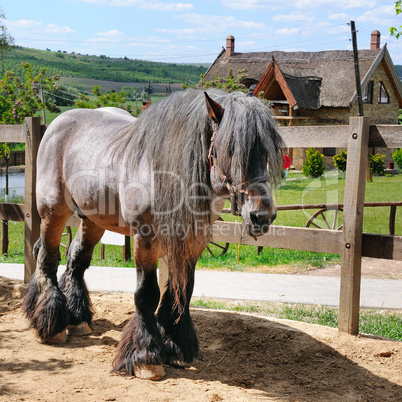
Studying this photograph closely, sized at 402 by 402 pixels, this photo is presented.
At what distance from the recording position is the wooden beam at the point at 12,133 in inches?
205

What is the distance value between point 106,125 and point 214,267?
464 centimetres

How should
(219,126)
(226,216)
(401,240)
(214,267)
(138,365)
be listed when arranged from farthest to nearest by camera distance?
(226,216) → (214,267) → (401,240) → (138,365) → (219,126)

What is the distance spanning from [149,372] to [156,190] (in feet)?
4.06

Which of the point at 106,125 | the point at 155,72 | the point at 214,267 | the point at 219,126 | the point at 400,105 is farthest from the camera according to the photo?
the point at 155,72

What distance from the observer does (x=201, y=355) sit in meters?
3.69

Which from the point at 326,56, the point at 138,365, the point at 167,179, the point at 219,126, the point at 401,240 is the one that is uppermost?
the point at 326,56

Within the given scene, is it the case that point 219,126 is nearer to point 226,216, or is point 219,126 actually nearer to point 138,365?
point 138,365

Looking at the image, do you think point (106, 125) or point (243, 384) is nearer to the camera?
point (243, 384)

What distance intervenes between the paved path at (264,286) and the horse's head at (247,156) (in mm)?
3185

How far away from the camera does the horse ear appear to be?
2811mm

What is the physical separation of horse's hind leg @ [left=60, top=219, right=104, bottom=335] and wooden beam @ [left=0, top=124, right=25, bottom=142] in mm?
1509

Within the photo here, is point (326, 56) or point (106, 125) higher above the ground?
point (326, 56)

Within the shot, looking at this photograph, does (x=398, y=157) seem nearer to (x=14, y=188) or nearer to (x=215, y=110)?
(x=14, y=188)

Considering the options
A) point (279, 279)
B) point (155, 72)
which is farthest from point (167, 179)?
point (155, 72)
